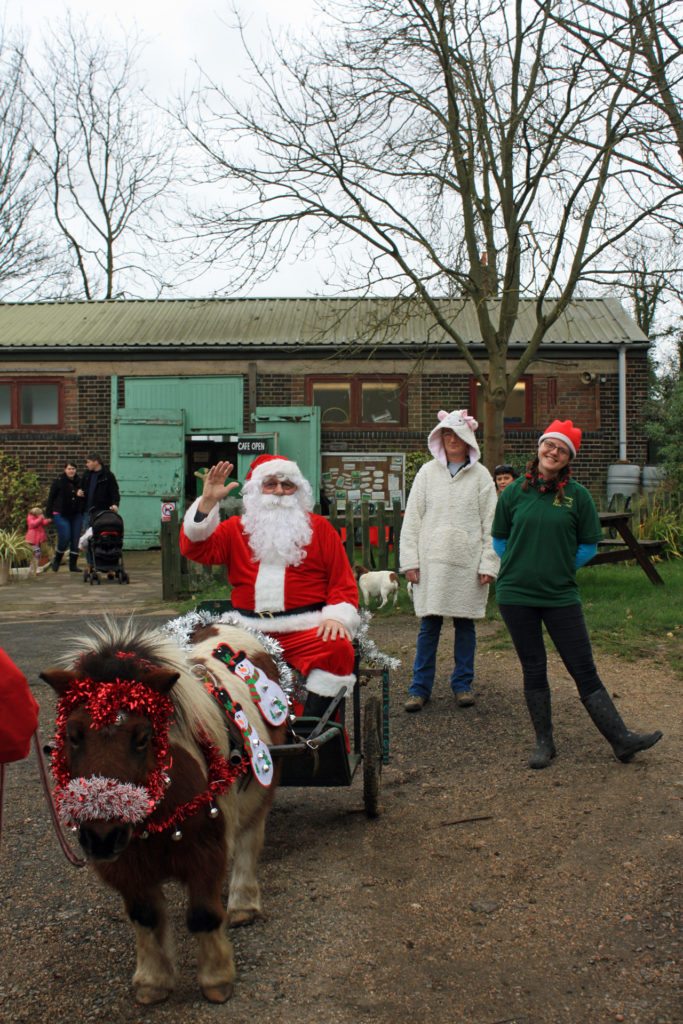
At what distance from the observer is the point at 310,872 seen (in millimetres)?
3502

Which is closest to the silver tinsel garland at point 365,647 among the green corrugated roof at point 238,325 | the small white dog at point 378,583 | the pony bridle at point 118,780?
the pony bridle at point 118,780

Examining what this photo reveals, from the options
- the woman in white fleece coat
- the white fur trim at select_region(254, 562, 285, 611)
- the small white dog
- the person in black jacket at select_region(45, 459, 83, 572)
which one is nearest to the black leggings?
the woman in white fleece coat

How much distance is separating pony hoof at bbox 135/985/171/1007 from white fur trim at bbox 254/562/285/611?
179cm

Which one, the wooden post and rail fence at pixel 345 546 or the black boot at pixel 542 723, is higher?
the wooden post and rail fence at pixel 345 546

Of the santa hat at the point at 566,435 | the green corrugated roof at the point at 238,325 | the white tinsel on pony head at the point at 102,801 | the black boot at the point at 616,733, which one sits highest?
the green corrugated roof at the point at 238,325

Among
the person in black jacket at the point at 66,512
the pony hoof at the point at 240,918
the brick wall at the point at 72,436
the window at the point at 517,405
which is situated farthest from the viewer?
the brick wall at the point at 72,436

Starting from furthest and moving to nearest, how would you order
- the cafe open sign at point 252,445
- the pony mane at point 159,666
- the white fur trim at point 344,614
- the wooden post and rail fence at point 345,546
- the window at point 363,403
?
the window at point 363,403 → the cafe open sign at point 252,445 → the wooden post and rail fence at point 345,546 → the white fur trim at point 344,614 → the pony mane at point 159,666

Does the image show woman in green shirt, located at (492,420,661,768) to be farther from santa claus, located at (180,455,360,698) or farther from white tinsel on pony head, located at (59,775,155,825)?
white tinsel on pony head, located at (59,775,155,825)

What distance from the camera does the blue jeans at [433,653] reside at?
5816 mm

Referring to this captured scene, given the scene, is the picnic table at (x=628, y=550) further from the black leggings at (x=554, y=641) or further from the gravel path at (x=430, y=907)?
the black leggings at (x=554, y=641)

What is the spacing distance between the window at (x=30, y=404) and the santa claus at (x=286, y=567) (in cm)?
1392

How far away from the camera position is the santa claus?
12.7 ft

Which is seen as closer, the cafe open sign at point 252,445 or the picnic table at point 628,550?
the picnic table at point 628,550

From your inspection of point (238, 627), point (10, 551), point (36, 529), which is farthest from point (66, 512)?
point (238, 627)
